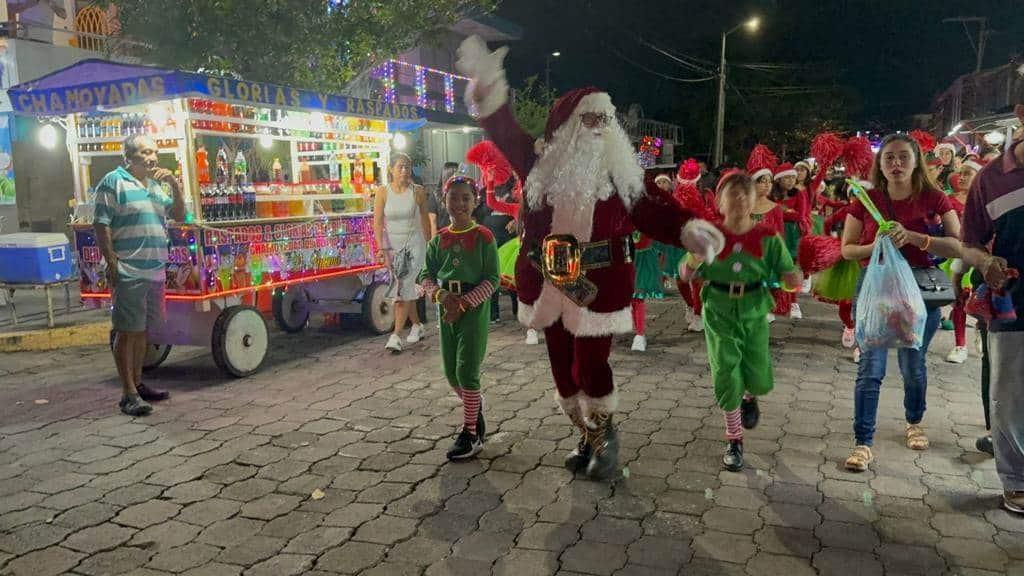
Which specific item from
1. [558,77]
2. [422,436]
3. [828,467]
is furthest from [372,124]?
[558,77]

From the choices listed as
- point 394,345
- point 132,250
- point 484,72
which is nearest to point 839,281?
point 484,72

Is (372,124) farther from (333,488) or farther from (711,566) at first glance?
(711,566)

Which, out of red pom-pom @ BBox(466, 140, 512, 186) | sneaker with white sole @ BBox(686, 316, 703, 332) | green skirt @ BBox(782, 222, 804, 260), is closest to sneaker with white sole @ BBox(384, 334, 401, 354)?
red pom-pom @ BBox(466, 140, 512, 186)

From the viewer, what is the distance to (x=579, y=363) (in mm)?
4035

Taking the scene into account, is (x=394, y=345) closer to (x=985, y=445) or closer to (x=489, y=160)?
(x=489, y=160)

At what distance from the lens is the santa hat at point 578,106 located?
3.95 metres

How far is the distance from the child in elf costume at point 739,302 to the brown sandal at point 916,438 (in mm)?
1025

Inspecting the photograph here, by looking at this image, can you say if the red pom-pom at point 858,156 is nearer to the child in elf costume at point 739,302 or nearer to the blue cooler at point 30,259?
the child in elf costume at point 739,302

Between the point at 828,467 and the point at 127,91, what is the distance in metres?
5.77

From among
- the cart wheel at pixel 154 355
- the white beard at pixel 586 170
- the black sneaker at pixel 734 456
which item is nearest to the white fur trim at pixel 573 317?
the white beard at pixel 586 170

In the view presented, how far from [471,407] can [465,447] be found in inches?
9.2

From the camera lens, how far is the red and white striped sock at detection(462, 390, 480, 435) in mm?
4434

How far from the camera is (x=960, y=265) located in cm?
394

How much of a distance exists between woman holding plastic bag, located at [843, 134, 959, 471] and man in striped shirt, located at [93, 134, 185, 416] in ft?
15.3
